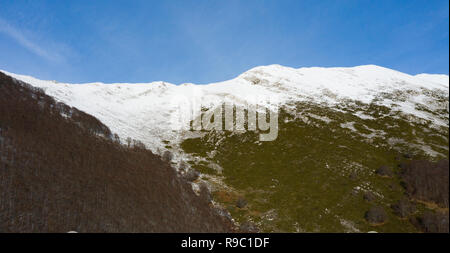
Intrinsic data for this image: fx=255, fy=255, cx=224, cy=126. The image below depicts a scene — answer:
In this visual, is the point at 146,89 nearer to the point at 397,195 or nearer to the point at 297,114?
the point at 297,114

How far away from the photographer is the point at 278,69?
151m

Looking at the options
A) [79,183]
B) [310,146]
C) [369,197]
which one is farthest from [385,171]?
[79,183]

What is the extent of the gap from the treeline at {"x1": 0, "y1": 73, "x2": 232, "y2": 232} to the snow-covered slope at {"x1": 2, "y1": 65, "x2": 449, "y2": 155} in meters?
17.5

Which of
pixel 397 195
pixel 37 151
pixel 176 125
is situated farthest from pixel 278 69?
pixel 37 151

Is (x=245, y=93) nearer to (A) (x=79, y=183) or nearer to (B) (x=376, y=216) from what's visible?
(B) (x=376, y=216)

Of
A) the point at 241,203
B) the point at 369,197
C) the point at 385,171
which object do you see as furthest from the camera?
the point at 385,171

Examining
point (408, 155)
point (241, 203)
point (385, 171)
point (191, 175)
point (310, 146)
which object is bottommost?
point (241, 203)

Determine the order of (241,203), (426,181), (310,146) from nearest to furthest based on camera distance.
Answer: (426,181), (241,203), (310,146)

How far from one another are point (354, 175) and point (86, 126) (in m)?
57.6

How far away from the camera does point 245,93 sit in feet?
360

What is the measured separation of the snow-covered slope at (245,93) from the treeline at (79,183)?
17.5 m

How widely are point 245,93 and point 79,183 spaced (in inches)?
3310

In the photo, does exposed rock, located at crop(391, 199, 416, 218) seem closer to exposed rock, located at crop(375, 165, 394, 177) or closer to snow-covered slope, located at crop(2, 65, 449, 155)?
exposed rock, located at crop(375, 165, 394, 177)
